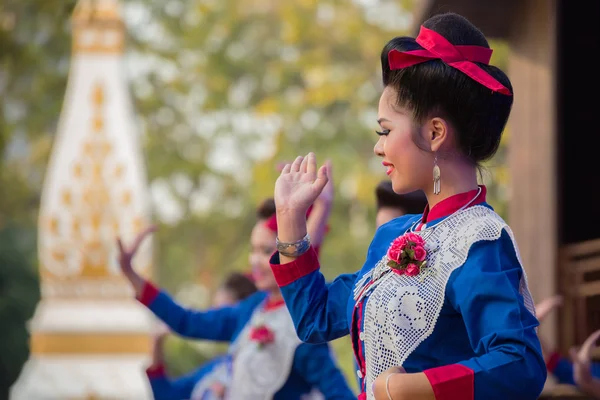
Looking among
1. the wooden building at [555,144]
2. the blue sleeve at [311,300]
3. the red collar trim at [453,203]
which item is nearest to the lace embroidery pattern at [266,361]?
the blue sleeve at [311,300]

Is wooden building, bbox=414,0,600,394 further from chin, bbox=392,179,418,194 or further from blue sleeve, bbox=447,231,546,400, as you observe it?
blue sleeve, bbox=447,231,546,400

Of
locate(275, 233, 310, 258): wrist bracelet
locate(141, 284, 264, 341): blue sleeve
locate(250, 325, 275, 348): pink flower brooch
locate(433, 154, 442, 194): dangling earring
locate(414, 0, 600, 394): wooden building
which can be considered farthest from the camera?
locate(414, 0, 600, 394): wooden building

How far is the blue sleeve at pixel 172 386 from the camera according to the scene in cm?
519

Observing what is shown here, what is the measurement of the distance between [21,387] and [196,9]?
9282 mm

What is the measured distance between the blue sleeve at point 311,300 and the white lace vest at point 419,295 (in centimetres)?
20

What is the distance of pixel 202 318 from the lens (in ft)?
15.0

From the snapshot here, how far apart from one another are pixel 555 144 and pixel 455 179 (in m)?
4.15

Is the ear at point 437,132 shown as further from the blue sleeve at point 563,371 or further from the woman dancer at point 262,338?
the blue sleeve at point 563,371

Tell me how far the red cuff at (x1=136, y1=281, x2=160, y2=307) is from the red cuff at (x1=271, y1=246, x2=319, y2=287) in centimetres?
210

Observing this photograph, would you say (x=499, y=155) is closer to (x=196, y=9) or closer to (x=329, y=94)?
(x=329, y=94)

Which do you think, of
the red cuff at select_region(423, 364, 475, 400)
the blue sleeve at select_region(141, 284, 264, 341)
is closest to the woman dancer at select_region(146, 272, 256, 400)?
the blue sleeve at select_region(141, 284, 264, 341)

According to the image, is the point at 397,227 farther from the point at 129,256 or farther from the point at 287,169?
the point at 129,256

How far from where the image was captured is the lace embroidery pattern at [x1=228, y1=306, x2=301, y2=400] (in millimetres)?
4000

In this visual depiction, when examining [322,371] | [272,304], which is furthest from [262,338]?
[322,371]
